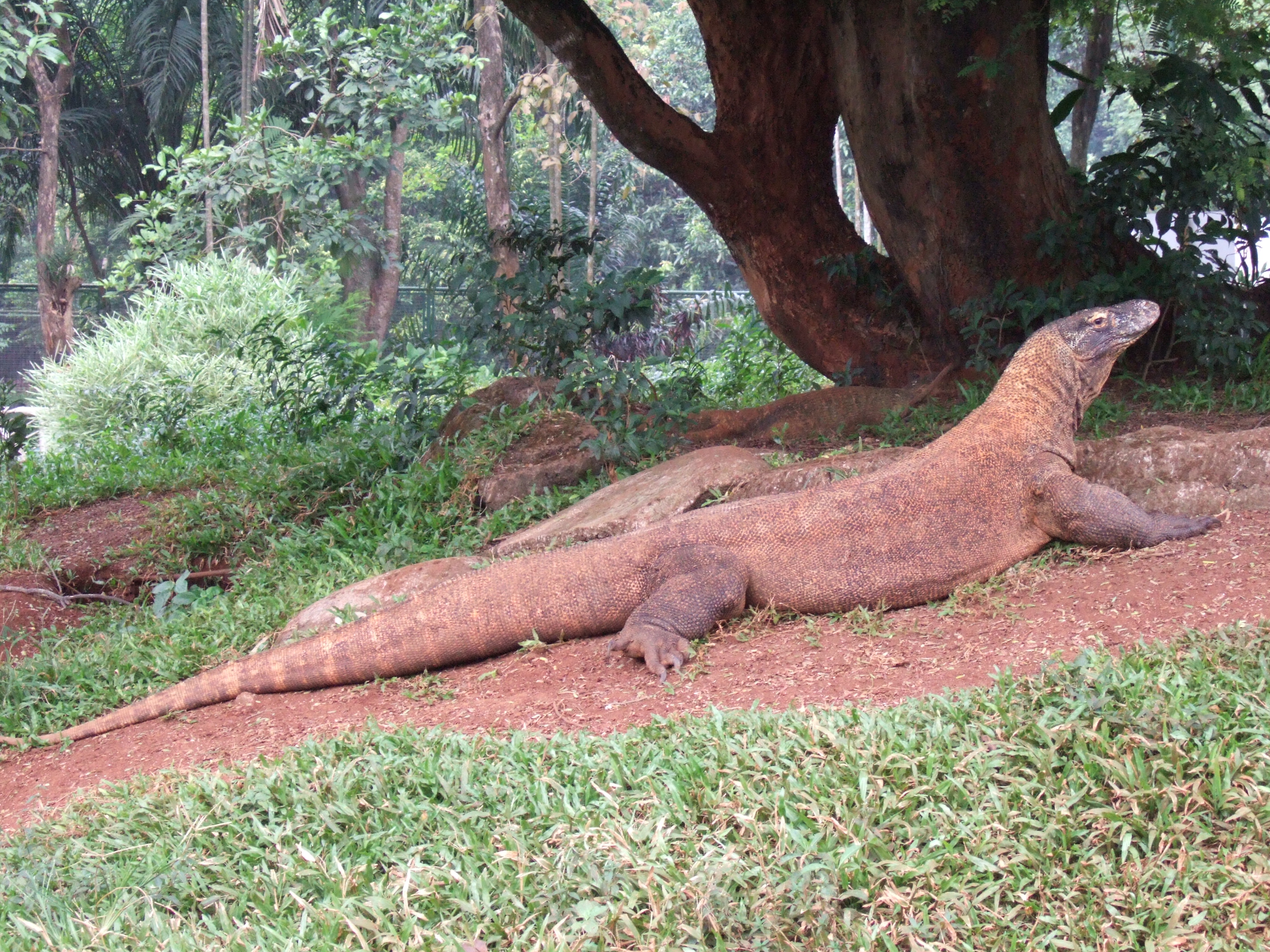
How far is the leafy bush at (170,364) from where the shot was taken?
28.5ft

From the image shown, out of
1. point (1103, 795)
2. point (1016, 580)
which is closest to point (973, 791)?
point (1103, 795)

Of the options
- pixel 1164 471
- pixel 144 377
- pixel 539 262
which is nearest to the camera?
pixel 1164 471

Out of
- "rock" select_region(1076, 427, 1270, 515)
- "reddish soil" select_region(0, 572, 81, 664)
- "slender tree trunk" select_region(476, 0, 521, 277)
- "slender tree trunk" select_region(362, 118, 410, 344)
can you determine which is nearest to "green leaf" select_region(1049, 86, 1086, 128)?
"rock" select_region(1076, 427, 1270, 515)

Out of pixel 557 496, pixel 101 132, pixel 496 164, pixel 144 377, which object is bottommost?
pixel 557 496

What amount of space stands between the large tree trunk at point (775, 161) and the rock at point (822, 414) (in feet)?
1.53

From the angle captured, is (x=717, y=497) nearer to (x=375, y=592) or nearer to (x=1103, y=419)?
(x=375, y=592)

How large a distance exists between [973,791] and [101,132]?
1911cm

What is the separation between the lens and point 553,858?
1.92 metres

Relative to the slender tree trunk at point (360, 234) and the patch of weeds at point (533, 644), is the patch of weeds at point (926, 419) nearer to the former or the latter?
the patch of weeds at point (533, 644)

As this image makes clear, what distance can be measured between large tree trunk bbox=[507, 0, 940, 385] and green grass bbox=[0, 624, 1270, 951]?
10.9 ft

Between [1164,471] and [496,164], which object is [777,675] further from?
[496,164]

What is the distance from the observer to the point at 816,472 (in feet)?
12.3

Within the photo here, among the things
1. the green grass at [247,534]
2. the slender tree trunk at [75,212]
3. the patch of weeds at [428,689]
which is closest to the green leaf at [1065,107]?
the green grass at [247,534]

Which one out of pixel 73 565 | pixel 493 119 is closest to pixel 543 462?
pixel 73 565
